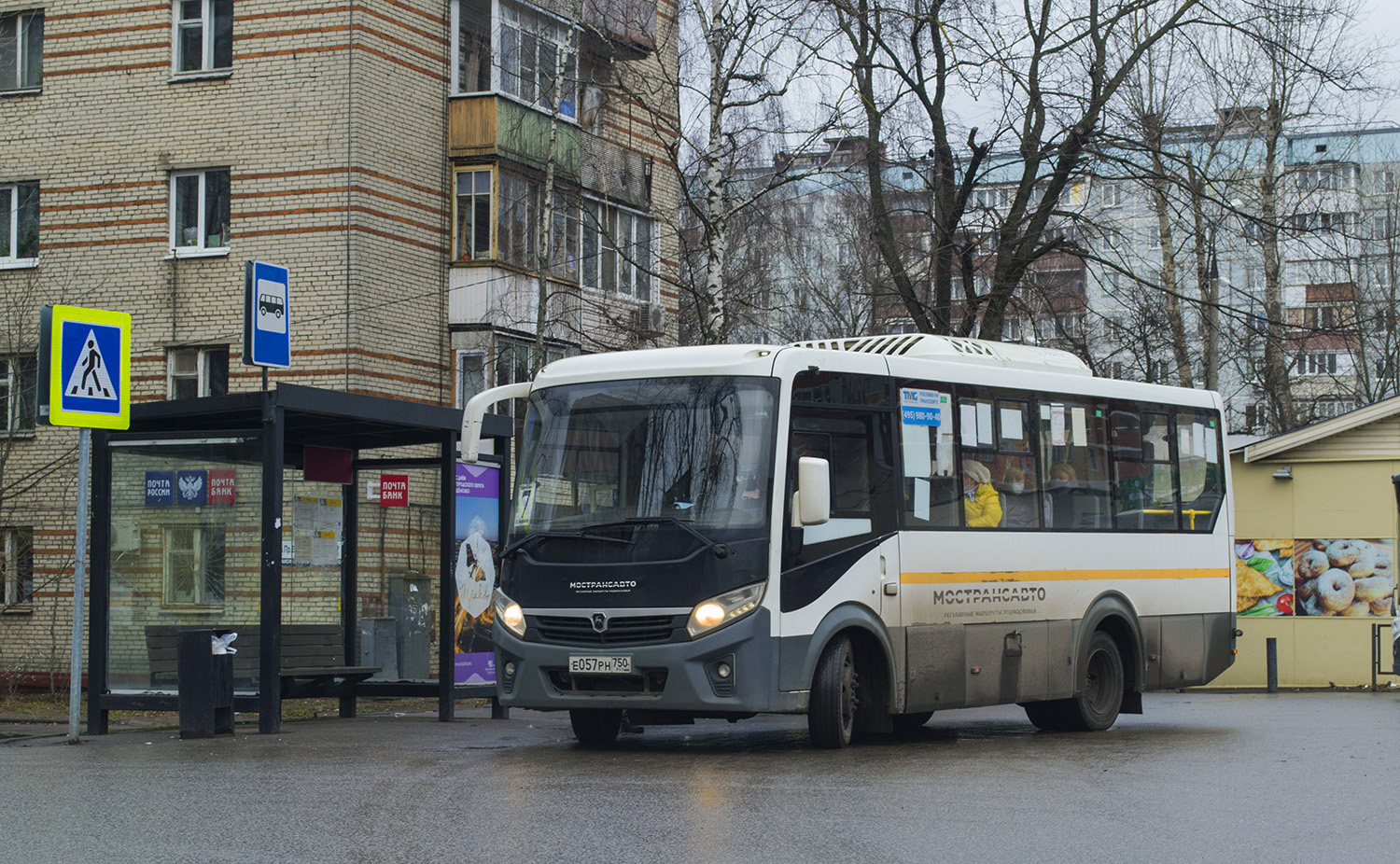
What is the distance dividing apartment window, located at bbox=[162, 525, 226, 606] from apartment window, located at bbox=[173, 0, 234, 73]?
1477cm

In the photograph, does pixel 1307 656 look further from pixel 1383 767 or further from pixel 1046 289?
pixel 1383 767

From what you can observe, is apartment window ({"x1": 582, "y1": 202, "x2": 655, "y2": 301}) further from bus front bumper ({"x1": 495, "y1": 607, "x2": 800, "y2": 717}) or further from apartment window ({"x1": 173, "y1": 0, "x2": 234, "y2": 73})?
bus front bumper ({"x1": 495, "y1": 607, "x2": 800, "y2": 717})

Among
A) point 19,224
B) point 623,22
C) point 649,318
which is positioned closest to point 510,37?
point 623,22

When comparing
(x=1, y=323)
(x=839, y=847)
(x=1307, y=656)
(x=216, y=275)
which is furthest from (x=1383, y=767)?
(x=1, y=323)

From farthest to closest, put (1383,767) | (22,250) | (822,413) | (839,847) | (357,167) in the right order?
(22,250)
(357,167)
(822,413)
(1383,767)
(839,847)

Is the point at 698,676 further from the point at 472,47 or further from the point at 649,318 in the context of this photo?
the point at 472,47

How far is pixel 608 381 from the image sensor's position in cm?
1206

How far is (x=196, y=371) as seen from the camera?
1101 inches

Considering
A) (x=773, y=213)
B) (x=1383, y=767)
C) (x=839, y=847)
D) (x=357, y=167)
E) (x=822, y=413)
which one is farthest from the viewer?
(x=773, y=213)

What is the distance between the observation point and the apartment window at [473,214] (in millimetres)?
28531

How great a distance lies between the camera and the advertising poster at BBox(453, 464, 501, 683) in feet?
53.8

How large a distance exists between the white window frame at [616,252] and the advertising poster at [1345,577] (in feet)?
40.6

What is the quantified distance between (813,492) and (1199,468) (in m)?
6.16

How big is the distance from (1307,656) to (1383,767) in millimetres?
18401
